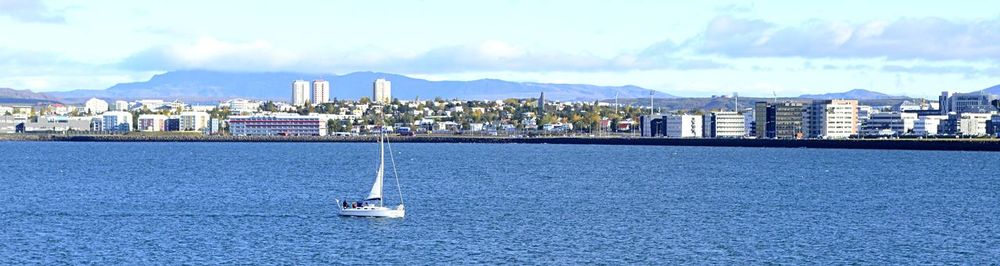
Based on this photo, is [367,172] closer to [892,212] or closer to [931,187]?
[931,187]

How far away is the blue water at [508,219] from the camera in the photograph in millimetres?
39031

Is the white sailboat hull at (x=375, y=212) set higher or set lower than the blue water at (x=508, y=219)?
higher

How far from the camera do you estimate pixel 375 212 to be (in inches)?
1887

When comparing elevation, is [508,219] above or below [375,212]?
below

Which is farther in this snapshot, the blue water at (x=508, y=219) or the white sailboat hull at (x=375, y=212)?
the white sailboat hull at (x=375, y=212)

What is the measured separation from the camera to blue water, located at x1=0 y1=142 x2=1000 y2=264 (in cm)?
3903

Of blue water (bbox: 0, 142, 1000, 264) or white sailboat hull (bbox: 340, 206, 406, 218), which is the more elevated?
white sailboat hull (bbox: 340, 206, 406, 218)

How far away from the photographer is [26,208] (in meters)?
53.3

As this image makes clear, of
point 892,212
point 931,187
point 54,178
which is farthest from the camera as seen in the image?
point 54,178

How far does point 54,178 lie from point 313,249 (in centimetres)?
3998

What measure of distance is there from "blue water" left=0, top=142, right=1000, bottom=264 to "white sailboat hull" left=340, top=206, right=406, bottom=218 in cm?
57

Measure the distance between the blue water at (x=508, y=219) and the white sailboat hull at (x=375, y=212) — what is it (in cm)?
57

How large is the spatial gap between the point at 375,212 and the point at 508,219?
4108 millimetres

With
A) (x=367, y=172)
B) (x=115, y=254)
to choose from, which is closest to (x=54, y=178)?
(x=367, y=172)
